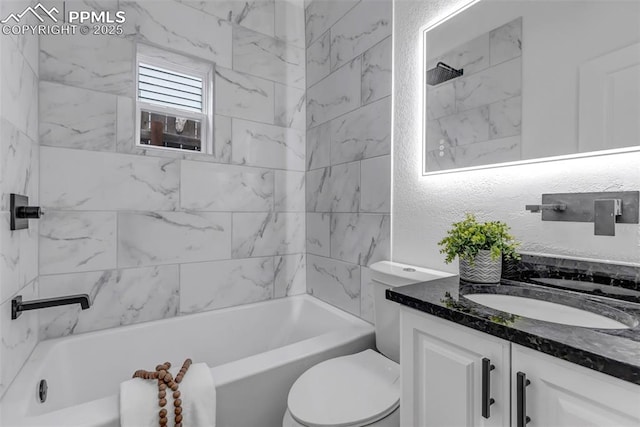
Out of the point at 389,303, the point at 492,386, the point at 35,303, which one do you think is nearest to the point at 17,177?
the point at 35,303

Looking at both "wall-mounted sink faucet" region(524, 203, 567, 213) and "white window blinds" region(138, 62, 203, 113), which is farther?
"white window blinds" region(138, 62, 203, 113)

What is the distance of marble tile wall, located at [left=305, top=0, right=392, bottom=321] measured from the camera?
1871 millimetres

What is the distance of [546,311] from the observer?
986 millimetres

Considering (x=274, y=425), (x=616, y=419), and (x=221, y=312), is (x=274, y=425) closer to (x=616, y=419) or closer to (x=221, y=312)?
(x=221, y=312)

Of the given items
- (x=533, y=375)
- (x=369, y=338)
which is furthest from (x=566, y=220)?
(x=369, y=338)

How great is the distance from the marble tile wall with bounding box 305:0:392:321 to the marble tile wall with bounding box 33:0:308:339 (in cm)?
17

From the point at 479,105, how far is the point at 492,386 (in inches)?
44.9

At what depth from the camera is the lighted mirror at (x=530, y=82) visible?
39.4 inches

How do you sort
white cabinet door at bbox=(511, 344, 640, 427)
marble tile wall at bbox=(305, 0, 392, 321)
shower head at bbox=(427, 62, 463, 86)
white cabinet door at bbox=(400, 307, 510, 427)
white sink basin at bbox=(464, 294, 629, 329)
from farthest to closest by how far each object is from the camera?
marble tile wall at bbox=(305, 0, 392, 321), shower head at bbox=(427, 62, 463, 86), white sink basin at bbox=(464, 294, 629, 329), white cabinet door at bbox=(400, 307, 510, 427), white cabinet door at bbox=(511, 344, 640, 427)

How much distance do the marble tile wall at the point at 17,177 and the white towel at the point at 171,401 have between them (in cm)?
50

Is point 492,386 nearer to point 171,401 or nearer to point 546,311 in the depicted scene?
point 546,311

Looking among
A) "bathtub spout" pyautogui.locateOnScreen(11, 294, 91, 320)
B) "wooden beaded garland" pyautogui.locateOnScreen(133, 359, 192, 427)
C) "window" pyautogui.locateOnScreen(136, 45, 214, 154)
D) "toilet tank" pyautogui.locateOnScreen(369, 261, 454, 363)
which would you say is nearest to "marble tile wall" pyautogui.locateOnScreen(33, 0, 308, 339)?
"window" pyautogui.locateOnScreen(136, 45, 214, 154)

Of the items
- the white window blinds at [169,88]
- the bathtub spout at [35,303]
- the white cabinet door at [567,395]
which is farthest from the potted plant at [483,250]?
the white window blinds at [169,88]

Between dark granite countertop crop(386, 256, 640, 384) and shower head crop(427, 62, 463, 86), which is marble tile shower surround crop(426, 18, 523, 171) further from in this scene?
dark granite countertop crop(386, 256, 640, 384)
